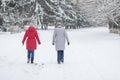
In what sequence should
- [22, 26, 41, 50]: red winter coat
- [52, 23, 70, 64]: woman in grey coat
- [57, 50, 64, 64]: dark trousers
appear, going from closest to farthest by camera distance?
[22, 26, 41, 50]: red winter coat < [57, 50, 64, 64]: dark trousers < [52, 23, 70, 64]: woman in grey coat

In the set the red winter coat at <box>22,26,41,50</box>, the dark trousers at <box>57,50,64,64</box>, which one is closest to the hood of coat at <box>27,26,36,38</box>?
the red winter coat at <box>22,26,41,50</box>

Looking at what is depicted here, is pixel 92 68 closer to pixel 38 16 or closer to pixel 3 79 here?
pixel 3 79

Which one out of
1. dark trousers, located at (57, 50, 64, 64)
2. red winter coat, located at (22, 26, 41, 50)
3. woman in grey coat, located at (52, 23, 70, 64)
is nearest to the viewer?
red winter coat, located at (22, 26, 41, 50)

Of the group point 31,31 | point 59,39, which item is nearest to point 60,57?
point 59,39

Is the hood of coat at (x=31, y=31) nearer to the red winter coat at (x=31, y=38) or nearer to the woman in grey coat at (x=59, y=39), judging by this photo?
the red winter coat at (x=31, y=38)

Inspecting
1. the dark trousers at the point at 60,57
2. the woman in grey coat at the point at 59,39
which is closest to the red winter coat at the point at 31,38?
the woman in grey coat at the point at 59,39

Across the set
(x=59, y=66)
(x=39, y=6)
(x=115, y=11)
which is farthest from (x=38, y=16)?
(x=59, y=66)

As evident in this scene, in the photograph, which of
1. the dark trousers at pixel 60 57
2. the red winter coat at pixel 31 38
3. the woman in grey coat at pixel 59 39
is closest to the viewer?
the red winter coat at pixel 31 38

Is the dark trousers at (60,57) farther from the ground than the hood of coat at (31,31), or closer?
closer

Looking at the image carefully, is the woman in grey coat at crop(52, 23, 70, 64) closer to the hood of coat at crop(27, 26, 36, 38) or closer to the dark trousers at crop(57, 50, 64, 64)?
the dark trousers at crop(57, 50, 64, 64)

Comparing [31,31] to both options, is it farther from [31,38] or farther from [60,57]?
[60,57]

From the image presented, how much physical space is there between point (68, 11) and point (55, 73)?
178ft

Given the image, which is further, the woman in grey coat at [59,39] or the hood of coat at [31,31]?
the woman in grey coat at [59,39]

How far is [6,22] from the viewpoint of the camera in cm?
3875
